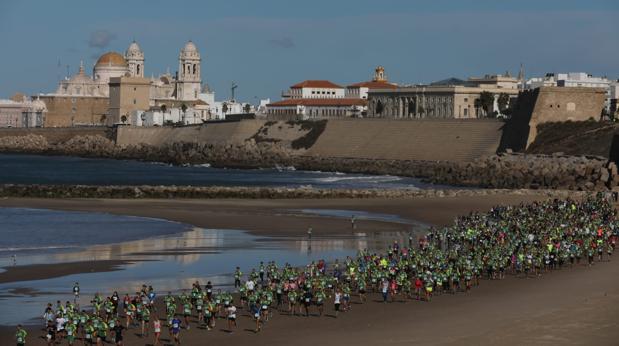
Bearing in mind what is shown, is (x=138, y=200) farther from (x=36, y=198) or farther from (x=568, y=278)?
(x=568, y=278)

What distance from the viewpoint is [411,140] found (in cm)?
12200

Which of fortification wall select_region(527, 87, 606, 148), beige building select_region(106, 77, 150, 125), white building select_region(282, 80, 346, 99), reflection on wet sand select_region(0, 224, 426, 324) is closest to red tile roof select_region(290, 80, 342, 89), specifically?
white building select_region(282, 80, 346, 99)

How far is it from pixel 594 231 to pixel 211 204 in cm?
2775

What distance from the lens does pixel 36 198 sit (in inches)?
2741

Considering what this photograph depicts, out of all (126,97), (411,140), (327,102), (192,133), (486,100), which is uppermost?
(126,97)

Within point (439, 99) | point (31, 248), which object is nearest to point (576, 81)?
point (439, 99)

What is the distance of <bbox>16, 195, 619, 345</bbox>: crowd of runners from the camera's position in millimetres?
26953

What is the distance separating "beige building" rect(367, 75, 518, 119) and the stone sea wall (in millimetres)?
19850

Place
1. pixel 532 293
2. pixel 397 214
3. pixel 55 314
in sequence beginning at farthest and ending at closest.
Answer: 1. pixel 397 214
2. pixel 532 293
3. pixel 55 314

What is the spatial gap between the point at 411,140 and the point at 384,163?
9.28 metres

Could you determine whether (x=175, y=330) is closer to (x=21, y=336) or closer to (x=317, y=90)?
(x=21, y=336)

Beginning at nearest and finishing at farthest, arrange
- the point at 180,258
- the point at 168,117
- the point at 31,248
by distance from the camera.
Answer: the point at 180,258 < the point at 31,248 < the point at 168,117

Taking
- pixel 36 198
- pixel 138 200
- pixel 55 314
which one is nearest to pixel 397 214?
pixel 138 200

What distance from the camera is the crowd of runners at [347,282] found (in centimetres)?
2695
